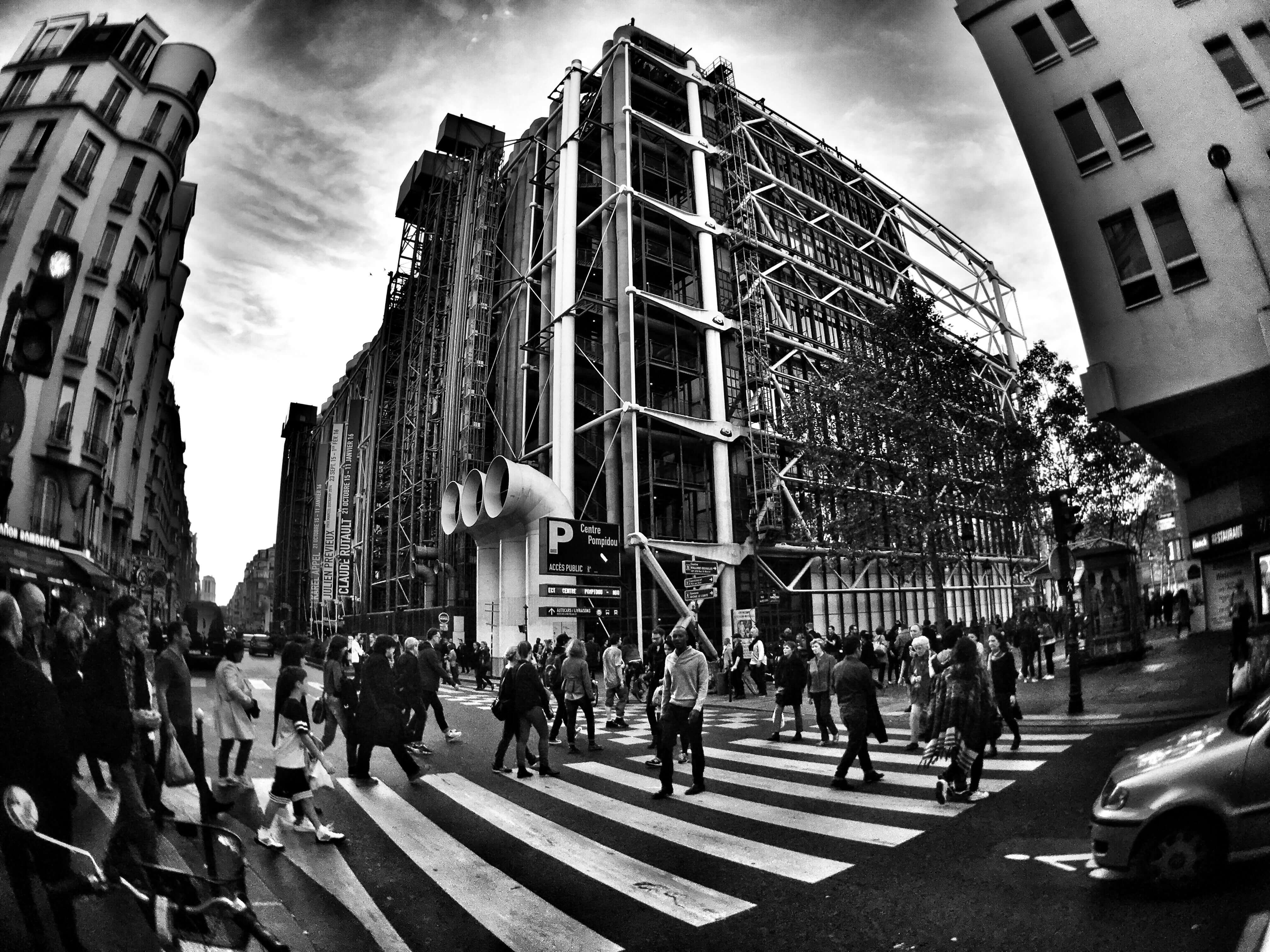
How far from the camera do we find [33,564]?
247cm

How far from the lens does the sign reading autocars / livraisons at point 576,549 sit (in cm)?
2656

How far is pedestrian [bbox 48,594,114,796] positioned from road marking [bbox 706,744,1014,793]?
7562 mm

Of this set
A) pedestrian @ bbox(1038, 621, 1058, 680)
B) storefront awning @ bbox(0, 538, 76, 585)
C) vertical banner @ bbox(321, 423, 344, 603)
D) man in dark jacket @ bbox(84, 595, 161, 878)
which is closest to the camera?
storefront awning @ bbox(0, 538, 76, 585)

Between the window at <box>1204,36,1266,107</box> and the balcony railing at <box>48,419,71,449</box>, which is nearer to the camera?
the balcony railing at <box>48,419,71,449</box>

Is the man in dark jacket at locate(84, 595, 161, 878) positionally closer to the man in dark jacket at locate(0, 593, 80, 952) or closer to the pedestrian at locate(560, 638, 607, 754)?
the man in dark jacket at locate(0, 593, 80, 952)

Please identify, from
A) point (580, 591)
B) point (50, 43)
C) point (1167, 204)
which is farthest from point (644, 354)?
point (50, 43)

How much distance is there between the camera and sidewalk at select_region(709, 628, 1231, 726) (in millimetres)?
10039

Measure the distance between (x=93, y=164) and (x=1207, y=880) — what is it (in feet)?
22.7

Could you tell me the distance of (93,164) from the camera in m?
2.96

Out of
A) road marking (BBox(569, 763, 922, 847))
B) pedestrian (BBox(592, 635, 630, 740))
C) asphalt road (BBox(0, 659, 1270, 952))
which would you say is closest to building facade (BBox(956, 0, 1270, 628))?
asphalt road (BBox(0, 659, 1270, 952))

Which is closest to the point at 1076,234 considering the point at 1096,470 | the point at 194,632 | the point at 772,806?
the point at 772,806

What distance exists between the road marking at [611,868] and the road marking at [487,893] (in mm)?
560

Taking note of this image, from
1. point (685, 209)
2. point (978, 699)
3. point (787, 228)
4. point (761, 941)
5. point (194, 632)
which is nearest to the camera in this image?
point (761, 941)

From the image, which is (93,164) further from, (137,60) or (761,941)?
(761,941)
